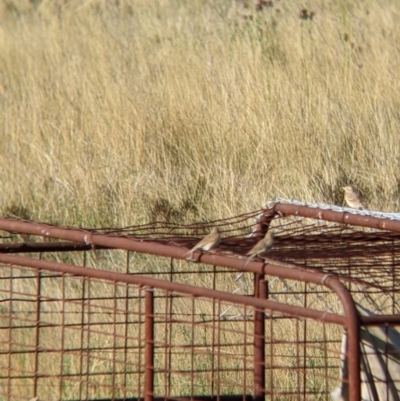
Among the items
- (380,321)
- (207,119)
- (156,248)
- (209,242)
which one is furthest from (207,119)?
(380,321)

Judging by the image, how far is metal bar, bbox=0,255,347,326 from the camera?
2.36m

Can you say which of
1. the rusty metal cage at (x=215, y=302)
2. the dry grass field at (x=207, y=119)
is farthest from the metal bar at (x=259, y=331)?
the dry grass field at (x=207, y=119)

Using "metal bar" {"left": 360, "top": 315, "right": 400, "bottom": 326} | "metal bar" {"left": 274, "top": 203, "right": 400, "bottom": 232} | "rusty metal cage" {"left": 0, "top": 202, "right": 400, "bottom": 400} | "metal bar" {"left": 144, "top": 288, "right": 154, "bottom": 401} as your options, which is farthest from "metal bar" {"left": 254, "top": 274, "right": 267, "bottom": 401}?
"metal bar" {"left": 360, "top": 315, "right": 400, "bottom": 326}

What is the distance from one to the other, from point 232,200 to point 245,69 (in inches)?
72.6

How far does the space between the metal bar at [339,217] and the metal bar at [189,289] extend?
0.85m

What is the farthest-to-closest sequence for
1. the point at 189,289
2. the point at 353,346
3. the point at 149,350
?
1. the point at 149,350
2. the point at 189,289
3. the point at 353,346

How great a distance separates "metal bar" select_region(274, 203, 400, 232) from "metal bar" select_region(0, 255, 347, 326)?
85 cm

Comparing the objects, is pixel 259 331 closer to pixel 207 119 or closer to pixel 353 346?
pixel 353 346

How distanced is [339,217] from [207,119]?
442 centimetres

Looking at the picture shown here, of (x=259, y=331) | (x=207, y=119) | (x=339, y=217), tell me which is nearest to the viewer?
(x=339, y=217)

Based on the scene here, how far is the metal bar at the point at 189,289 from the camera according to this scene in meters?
2.36

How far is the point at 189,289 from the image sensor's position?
2.58 meters

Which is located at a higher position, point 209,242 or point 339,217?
point 339,217

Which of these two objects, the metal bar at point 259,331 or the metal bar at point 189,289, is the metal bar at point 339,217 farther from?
the metal bar at point 189,289
